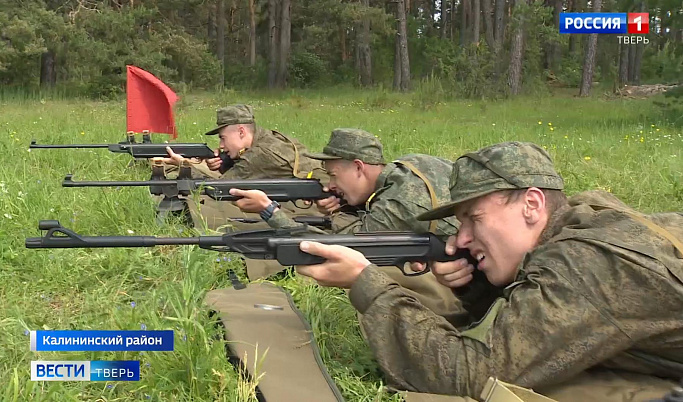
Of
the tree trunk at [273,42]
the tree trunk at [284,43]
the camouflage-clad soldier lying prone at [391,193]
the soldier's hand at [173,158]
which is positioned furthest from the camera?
the tree trunk at [273,42]

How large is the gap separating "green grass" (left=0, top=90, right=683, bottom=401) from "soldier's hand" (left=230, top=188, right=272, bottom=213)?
21.8 inches

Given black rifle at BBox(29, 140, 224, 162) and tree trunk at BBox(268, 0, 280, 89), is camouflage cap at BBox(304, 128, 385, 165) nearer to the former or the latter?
black rifle at BBox(29, 140, 224, 162)

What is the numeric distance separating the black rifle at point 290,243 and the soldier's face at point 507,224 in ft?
1.00

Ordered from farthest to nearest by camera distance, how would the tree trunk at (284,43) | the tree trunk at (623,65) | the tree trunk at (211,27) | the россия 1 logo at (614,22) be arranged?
the tree trunk at (211,27) → the tree trunk at (623,65) → the tree trunk at (284,43) → the россия 1 logo at (614,22)

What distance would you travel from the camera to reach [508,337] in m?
2.13

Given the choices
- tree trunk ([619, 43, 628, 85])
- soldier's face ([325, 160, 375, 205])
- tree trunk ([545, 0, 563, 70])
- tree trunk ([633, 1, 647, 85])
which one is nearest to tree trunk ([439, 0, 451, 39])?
tree trunk ([545, 0, 563, 70])

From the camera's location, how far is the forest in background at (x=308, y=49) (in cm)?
2059

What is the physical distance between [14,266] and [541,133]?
326 inches

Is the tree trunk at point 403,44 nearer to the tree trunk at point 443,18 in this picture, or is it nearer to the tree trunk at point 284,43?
the tree trunk at point 284,43

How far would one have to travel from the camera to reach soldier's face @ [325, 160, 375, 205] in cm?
422

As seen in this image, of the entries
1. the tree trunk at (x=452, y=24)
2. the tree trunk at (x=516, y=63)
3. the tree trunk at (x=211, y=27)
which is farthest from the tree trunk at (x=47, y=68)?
the tree trunk at (x=452, y=24)

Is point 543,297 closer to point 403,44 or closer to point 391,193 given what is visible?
point 391,193

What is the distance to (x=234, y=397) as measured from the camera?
2.46 metres

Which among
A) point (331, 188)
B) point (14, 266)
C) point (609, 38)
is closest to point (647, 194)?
point (331, 188)
